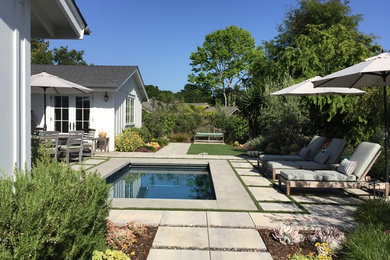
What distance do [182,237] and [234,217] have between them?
4.13 feet

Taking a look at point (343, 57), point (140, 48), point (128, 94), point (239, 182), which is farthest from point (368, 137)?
point (140, 48)

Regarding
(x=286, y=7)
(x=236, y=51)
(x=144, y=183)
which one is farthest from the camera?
(x=236, y=51)

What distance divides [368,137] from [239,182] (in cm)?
687

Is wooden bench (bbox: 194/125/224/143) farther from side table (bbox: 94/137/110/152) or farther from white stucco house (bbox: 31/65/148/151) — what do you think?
side table (bbox: 94/137/110/152)

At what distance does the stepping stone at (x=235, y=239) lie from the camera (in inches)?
146

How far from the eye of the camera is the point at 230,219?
15.6ft

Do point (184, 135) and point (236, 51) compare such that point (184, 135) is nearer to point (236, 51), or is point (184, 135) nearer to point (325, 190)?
point (325, 190)

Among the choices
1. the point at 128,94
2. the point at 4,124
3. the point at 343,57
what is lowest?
the point at 4,124

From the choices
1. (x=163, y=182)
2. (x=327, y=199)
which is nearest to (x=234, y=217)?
(x=327, y=199)

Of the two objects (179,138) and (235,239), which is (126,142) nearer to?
(179,138)

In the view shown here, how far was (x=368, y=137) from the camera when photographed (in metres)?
11.4

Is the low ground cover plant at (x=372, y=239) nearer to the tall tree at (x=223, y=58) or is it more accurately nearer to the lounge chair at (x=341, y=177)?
the lounge chair at (x=341, y=177)

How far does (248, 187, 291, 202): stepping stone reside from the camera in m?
6.17

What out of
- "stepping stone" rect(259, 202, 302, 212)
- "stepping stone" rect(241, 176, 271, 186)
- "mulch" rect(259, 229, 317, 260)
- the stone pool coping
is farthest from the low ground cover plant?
"stepping stone" rect(241, 176, 271, 186)
